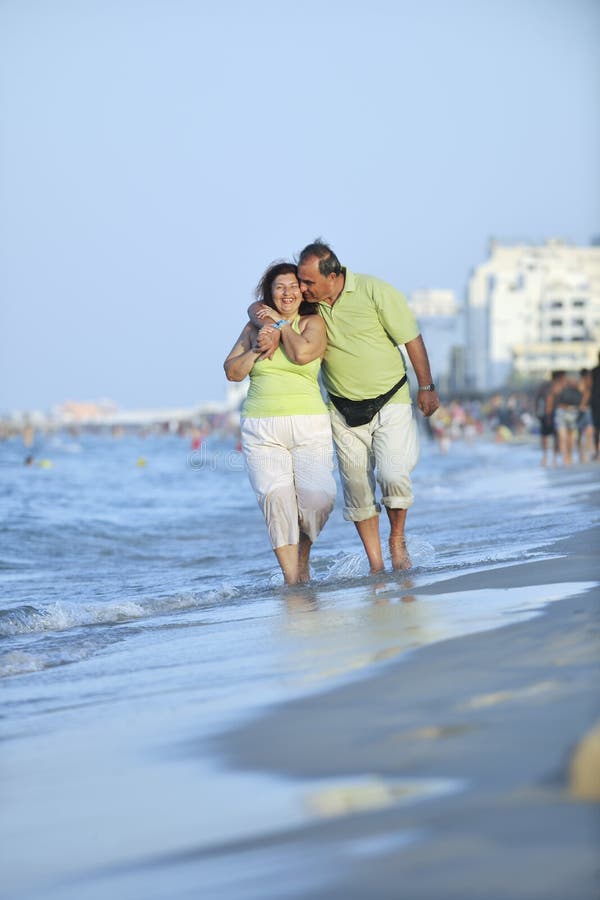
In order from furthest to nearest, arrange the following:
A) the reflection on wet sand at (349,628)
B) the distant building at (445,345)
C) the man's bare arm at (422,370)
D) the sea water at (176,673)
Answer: the distant building at (445,345) → the man's bare arm at (422,370) → the reflection on wet sand at (349,628) → the sea water at (176,673)

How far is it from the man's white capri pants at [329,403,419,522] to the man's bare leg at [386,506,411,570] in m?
0.05

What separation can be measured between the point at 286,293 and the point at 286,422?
→ 55 centimetres

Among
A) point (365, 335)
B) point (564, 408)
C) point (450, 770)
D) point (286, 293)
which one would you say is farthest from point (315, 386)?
point (564, 408)

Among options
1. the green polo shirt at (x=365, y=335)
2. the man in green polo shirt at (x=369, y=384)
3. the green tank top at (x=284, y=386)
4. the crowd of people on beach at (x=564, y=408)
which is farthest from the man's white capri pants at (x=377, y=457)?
the crowd of people on beach at (x=564, y=408)

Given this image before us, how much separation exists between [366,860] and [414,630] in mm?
1792

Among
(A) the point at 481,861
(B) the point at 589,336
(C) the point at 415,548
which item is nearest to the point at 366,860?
(A) the point at 481,861

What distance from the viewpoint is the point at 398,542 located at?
5.86m

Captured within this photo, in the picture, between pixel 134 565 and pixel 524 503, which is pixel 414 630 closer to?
pixel 134 565

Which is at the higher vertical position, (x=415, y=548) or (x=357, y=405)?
(x=357, y=405)

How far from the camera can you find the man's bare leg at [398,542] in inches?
228

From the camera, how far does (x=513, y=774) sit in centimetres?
196

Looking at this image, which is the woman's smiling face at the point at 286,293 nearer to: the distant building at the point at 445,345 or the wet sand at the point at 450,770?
the wet sand at the point at 450,770

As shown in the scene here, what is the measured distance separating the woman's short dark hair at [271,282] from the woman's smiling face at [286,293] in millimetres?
22

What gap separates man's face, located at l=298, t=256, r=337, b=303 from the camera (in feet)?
17.7
